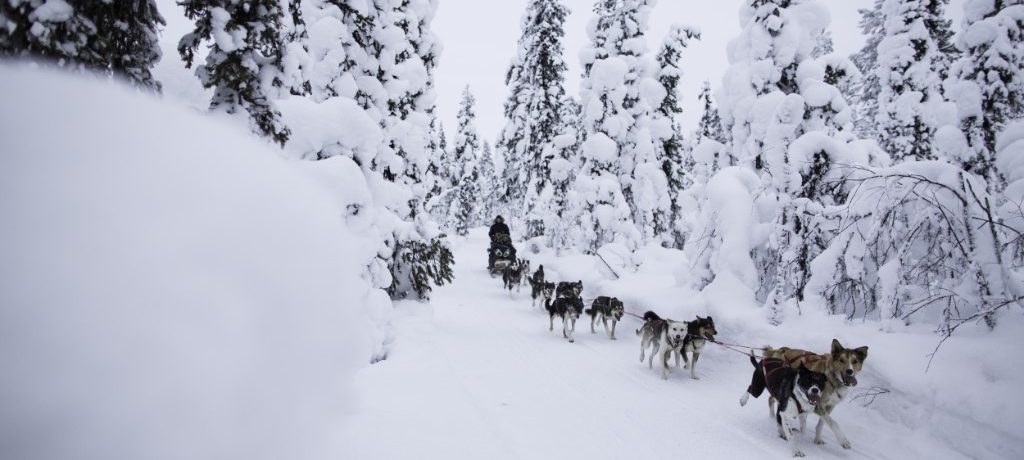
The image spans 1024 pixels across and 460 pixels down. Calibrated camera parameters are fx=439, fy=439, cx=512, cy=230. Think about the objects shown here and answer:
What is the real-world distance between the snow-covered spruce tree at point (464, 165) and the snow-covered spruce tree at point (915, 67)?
2786cm

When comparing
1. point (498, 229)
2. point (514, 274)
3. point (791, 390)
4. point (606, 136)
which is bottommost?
point (791, 390)

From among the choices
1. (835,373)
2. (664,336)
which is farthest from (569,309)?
(835,373)

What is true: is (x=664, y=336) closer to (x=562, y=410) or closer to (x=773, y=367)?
(x=773, y=367)

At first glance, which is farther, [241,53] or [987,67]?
[987,67]

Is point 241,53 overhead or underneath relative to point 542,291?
overhead

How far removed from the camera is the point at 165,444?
1.43 m

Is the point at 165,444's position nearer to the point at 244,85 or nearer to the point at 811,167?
the point at 244,85

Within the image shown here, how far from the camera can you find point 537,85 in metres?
24.9

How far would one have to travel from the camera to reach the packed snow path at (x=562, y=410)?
15.6 feet

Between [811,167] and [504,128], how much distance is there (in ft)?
68.5

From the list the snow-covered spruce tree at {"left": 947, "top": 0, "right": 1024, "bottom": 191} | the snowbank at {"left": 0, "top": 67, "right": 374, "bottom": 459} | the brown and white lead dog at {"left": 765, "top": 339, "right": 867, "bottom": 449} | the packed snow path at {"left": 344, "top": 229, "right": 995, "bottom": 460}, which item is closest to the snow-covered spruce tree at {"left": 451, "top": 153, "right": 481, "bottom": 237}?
the packed snow path at {"left": 344, "top": 229, "right": 995, "bottom": 460}

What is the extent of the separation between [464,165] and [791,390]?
127 feet

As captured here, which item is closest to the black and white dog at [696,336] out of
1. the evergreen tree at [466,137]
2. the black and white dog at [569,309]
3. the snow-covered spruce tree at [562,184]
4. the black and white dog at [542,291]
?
the black and white dog at [569,309]

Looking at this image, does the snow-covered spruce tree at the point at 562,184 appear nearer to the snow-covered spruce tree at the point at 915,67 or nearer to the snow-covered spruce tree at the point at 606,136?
the snow-covered spruce tree at the point at 606,136
